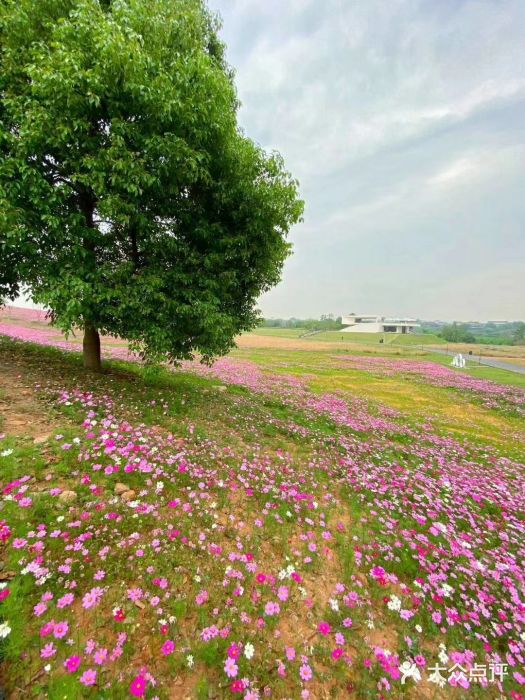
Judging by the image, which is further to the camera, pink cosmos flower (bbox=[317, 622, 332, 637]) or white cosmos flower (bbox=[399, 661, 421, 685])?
pink cosmos flower (bbox=[317, 622, 332, 637])

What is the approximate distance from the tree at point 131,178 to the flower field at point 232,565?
3044 millimetres

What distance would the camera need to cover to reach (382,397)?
21312mm

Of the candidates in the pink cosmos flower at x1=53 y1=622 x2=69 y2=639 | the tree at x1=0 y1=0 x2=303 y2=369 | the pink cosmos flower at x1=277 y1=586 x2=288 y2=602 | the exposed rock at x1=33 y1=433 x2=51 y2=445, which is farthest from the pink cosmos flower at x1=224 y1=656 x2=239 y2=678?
the tree at x1=0 y1=0 x2=303 y2=369

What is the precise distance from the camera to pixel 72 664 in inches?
113

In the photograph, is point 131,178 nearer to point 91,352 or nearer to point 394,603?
point 91,352

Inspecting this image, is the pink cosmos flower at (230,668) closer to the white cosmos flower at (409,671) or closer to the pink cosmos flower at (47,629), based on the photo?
the pink cosmos flower at (47,629)

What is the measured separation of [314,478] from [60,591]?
210 inches

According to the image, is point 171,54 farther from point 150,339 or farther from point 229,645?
point 229,645

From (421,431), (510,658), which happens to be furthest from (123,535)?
(421,431)

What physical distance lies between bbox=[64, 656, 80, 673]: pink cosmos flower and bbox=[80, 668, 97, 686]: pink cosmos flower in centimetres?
11

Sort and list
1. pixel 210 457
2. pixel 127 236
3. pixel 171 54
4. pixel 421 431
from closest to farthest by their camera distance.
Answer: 1. pixel 210 457
2. pixel 171 54
3. pixel 127 236
4. pixel 421 431

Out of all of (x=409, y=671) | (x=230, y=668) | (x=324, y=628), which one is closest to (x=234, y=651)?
(x=230, y=668)

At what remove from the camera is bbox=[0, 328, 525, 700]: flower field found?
3158 mm

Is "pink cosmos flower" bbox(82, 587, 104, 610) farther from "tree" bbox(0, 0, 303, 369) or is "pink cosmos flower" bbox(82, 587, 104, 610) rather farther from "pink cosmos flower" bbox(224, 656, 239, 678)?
"tree" bbox(0, 0, 303, 369)
